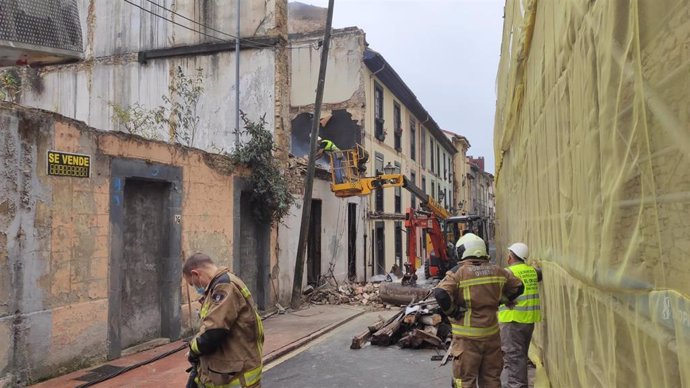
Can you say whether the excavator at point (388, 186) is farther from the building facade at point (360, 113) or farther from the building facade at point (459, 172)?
the building facade at point (459, 172)

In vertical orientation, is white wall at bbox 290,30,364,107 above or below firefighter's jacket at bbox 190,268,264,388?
above

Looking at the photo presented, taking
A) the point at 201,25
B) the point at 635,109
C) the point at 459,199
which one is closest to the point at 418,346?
the point at 635,109

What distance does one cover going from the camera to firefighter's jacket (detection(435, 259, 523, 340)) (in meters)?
4.75

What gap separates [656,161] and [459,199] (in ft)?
141

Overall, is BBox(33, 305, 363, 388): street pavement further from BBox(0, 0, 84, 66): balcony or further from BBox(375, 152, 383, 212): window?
BBox(375, 152, 383, 212): window

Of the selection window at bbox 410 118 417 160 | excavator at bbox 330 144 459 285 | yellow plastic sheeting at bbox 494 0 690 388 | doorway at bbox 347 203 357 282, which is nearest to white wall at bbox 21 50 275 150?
excavator at bbox 330 144 459 285

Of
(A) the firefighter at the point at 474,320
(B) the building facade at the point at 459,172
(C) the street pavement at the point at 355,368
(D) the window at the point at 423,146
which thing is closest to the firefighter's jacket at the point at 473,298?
(A) the firefighter at the point at 474,320

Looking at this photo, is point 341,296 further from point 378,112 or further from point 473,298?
point 473,298

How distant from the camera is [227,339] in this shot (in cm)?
372

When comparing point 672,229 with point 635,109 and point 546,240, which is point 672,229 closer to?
point 635,109

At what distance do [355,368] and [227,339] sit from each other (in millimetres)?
4541

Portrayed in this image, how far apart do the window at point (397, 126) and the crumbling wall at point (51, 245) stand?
692 inches

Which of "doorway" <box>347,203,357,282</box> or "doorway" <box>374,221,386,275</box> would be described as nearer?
"doorway" <box>347,203,357,282</box>

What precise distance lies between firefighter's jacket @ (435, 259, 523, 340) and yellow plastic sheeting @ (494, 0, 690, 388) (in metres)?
0.58
